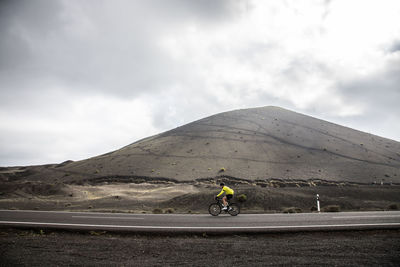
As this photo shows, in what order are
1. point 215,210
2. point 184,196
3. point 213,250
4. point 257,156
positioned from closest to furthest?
1. point 213,250
2. point 215,210
3. point 184,196
4. point 257,156

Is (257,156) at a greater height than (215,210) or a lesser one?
greater

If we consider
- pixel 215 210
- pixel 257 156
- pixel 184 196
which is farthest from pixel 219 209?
pixel 257 156

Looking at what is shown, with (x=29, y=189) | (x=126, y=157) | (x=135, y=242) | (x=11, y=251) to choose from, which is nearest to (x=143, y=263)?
(x=135, y=242)

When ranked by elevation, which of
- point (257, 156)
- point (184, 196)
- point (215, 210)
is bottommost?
point (184, 196)

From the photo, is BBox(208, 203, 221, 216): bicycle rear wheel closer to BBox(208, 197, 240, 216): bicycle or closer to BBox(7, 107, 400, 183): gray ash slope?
BBox(208, 197, 240, 216): bicycle

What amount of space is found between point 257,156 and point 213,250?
164 ft

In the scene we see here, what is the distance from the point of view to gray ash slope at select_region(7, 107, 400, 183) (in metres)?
48.0

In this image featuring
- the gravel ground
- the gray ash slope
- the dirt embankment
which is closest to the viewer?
the gravel ground

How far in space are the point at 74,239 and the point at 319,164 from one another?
49741 millimetres

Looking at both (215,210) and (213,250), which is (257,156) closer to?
(215,210)

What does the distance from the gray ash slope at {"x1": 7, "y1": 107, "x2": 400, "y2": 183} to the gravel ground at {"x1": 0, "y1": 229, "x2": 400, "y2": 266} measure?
123 ft

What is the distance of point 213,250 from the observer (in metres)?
7.18

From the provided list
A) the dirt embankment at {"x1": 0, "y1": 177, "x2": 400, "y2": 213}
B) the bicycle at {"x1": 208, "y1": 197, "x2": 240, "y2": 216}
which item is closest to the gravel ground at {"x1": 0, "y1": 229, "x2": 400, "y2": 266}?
the bicycle at {"x1": 208, "y1": 197, "x2": 240, "y2": 216}

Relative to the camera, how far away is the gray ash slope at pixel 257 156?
48000 millimetres
